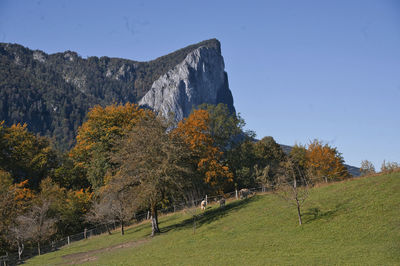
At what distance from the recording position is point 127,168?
36656 mm

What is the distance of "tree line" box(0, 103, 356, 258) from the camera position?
119 ft

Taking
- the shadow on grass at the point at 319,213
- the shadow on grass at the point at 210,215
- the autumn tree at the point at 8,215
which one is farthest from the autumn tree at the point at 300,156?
the autumn tree at the point at 8,215

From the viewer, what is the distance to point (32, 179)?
66.8 m

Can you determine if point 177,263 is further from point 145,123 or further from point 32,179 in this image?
point 32,179

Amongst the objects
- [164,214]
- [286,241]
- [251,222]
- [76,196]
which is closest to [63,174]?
[76,196]

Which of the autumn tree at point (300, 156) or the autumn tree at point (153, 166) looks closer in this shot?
the autumn tree at point (153, 166)

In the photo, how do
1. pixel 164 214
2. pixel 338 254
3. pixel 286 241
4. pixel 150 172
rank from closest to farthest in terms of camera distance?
pixel 338 254, pixel 286 241, pixel 150 172, pixel 164 214

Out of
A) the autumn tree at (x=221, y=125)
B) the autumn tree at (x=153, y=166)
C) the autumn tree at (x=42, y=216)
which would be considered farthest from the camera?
the autumn tree at (x=221, y=125)

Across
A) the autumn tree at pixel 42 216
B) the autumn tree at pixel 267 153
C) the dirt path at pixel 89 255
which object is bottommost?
the dirt path at pixel 89 255

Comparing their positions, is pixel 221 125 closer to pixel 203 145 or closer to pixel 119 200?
pixel 203 145

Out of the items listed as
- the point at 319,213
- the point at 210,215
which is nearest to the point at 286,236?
the point at 319,213

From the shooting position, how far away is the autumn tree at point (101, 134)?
167ft

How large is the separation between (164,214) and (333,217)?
29397mm

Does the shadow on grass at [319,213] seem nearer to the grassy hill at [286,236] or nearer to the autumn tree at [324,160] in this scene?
the grassy hill at [286,236]
